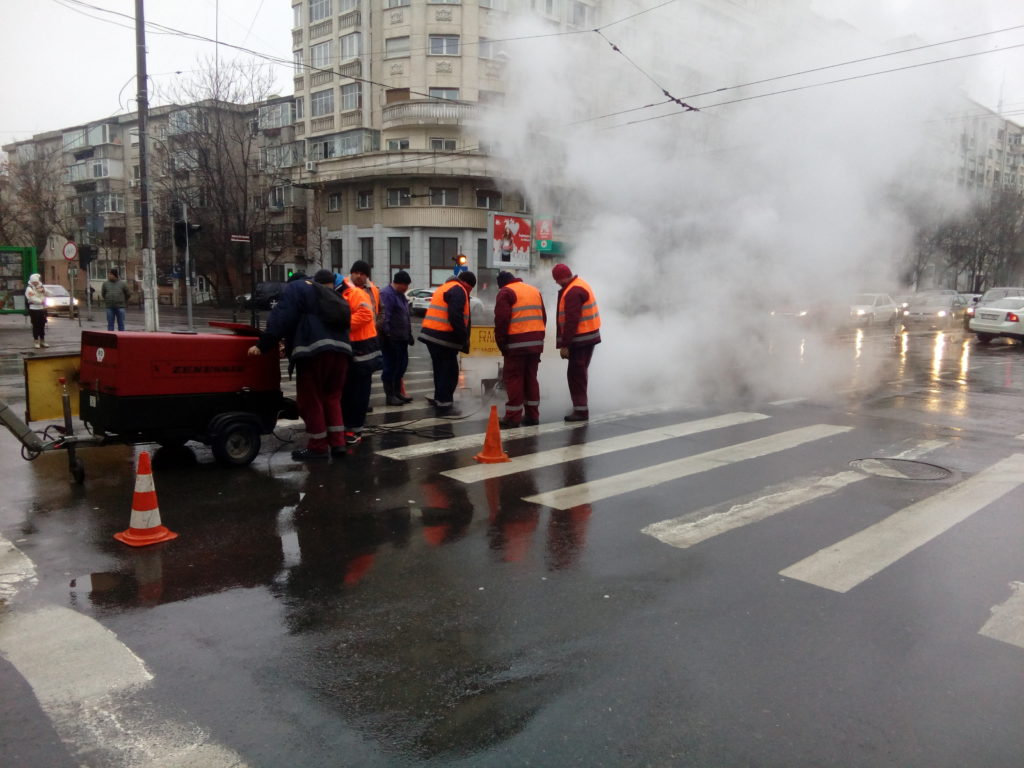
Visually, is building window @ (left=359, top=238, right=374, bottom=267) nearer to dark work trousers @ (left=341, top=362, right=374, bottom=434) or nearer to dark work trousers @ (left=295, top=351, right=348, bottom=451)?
dark work trousers @ (left=341, top=362, right=374, bottom=434)

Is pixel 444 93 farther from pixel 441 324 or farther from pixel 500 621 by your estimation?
pixel 500 621

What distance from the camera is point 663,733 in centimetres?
275

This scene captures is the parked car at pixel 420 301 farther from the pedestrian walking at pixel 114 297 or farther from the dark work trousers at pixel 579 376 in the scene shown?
the dark work trousers at pixel 579 376

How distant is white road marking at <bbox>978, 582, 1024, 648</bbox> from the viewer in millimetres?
3570

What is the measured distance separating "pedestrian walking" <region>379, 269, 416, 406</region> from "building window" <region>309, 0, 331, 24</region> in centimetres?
3946

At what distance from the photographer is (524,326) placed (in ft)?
27.9

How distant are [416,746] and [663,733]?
37.6 inches

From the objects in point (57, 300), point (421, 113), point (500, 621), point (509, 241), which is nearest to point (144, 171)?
point (509, 241)

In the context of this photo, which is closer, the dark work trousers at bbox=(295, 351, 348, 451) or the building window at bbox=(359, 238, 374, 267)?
the dark work trousers at bbox=(295, 351, 348, 451)

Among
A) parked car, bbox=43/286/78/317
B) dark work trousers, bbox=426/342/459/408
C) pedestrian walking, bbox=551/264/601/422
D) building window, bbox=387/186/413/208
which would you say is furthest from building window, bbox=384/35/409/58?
pedestrian walking, bbox=551/264/601/422

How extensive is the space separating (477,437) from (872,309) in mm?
24439

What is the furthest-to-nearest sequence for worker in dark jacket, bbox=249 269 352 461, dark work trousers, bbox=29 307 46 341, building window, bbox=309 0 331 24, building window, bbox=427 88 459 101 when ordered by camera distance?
building window, bbox=309 0 331 24
building window, bbox=427 88 459 101
dark work trousers, bbox=29 307 46 341
worker in dark jacket, bbox=249 269 352 461

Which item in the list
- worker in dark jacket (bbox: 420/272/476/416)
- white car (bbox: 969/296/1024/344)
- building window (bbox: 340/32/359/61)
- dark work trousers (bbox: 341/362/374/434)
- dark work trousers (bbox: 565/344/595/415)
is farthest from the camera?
building window (bbox: 340/32/359/61)

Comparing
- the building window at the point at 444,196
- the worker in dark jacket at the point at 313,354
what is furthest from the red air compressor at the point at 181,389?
the building window at the point at 444,196
